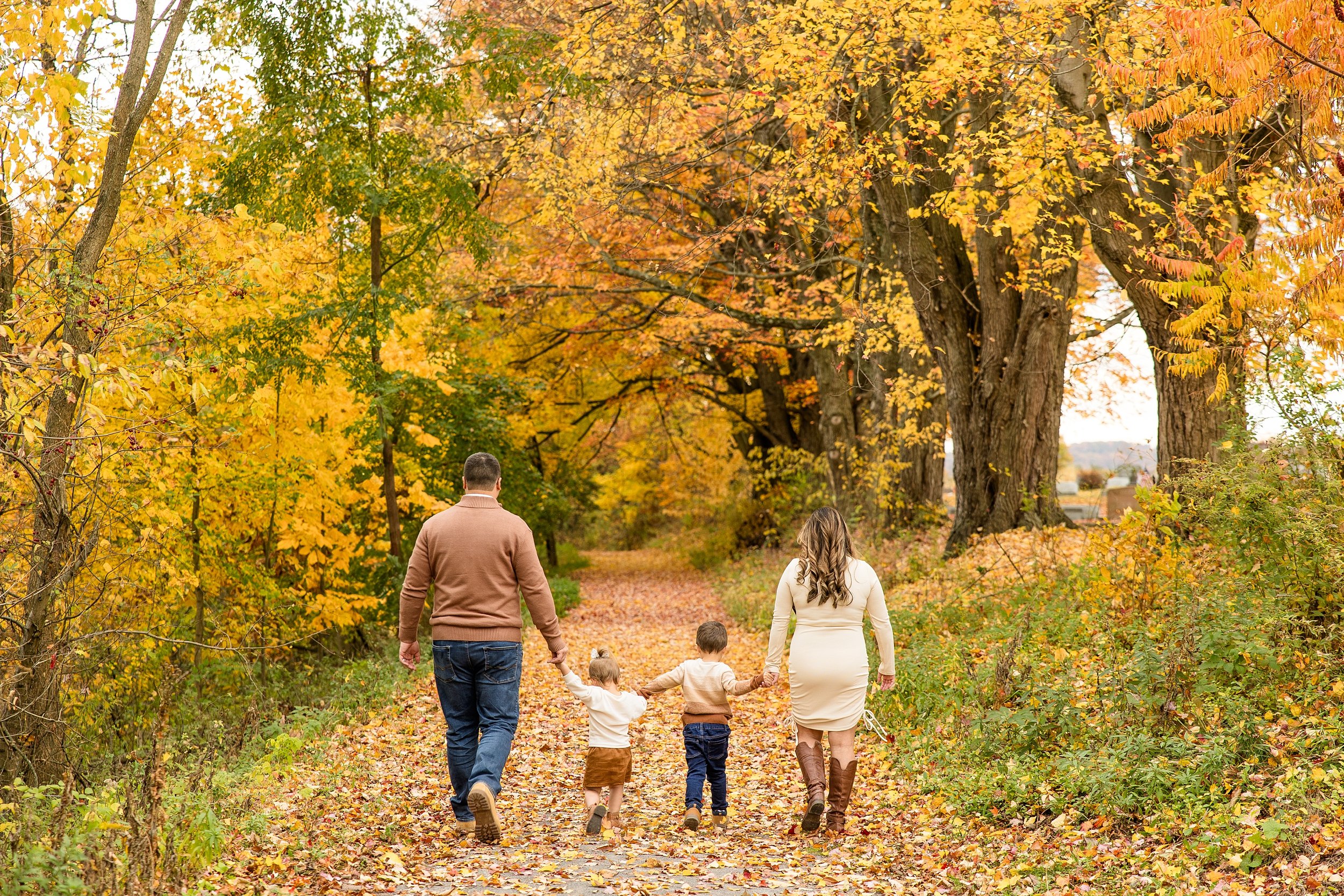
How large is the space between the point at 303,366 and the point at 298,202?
5.79 ft

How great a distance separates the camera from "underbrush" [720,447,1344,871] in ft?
16.9

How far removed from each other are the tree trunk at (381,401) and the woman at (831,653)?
714 centimetres

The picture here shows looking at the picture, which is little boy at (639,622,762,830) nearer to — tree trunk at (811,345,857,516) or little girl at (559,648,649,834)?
little girl at (559,648,649,834)

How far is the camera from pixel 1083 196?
36.8 feet

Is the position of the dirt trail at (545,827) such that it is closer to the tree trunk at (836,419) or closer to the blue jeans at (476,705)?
the blue jeans at (476,705)

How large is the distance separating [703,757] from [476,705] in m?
1.34

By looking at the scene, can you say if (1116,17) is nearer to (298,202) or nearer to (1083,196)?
(1083,196)

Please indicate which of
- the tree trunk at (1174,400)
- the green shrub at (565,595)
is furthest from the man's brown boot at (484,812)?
the green shrub at (565,595)

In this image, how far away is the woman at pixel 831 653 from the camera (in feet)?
19.0

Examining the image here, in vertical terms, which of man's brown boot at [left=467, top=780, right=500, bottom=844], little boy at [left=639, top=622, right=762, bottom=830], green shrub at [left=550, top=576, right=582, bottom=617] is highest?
little boy at [left=639, top=622, right=762, bottom=830]

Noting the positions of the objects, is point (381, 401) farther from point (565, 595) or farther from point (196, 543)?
point (565, 595)

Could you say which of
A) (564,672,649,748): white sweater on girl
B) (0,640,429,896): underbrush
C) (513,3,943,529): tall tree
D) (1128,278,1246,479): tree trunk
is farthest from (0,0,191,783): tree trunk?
(1128,278,1246,479): tree trunk

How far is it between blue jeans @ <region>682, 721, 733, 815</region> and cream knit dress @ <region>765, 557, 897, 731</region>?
505 mm

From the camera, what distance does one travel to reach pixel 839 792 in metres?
5.91
